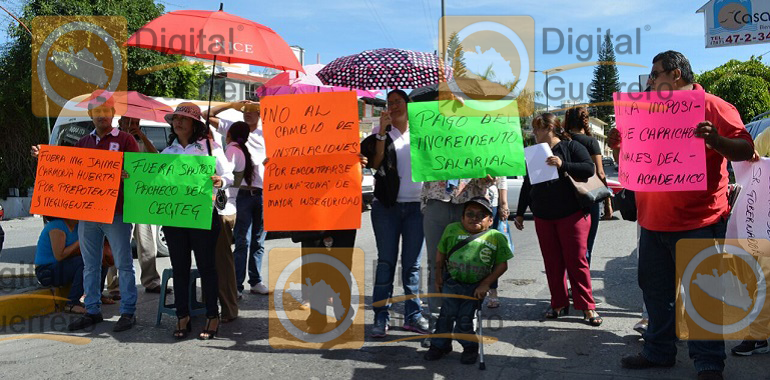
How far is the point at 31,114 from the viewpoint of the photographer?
19.5 m

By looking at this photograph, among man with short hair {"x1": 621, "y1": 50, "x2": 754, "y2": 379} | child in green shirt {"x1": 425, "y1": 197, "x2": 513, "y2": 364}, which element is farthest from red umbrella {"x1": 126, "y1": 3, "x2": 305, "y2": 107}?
man with short hair {"x1": 621, "y1": 50, "x2": 754, "y2": 379}

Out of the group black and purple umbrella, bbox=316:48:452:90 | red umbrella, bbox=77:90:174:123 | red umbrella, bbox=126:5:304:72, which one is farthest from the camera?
red umbrella, bbox=77:90:174:123

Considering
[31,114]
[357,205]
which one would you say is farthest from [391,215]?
[31,114]

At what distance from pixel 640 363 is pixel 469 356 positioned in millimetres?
1109

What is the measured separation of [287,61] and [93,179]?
1864mm

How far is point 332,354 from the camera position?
4.55m

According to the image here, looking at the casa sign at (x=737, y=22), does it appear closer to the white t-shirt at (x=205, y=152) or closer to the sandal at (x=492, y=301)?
the sandal at (x=492, y=301)

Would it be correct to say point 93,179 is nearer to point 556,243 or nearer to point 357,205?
point 357,205

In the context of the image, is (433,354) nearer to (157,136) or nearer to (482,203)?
(482,203)

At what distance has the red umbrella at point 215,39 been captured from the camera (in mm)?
4863

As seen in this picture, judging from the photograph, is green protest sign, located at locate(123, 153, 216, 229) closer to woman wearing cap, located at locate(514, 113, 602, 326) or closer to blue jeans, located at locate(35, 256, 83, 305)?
blue jeans, located at locate(35, 256, 83, 305)

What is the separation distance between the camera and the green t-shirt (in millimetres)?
4305

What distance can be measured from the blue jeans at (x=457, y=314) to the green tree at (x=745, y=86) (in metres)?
22.6

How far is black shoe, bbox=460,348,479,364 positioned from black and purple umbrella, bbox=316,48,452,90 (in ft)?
8.07
